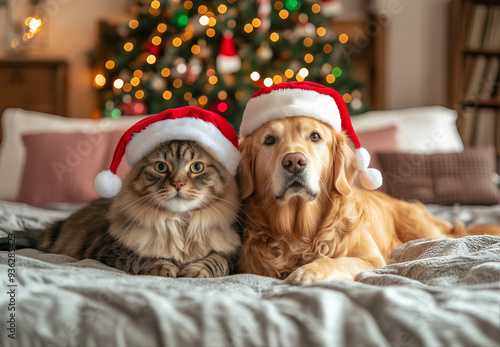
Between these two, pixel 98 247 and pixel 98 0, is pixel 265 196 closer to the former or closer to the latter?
pixel 98 247

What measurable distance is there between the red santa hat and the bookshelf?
2.02 meters

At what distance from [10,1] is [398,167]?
411 cm

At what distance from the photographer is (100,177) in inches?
54.5

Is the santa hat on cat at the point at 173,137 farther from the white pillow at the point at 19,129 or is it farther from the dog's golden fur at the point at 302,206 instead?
the white pillow at the point at 19,129

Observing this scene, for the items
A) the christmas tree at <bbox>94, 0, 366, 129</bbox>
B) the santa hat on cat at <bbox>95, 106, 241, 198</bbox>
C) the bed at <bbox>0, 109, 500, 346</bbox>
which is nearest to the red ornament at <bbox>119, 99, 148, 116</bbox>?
the christmas tree at <bbox>94, 0, 366, 129</bbox>

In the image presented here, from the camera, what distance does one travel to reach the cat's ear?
1.45m

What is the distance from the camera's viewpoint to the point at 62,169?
2576 mm

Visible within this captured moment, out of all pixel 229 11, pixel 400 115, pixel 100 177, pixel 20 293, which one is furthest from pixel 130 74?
pixel 20 293

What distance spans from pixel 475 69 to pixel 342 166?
3148 millimetres

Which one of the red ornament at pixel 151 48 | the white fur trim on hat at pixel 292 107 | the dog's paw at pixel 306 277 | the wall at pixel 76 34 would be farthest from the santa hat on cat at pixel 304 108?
the wall at pixel 76 34

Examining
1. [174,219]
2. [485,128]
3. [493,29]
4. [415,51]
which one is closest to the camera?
[174,219]

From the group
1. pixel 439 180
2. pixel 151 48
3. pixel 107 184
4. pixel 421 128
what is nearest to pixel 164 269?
pixel 107 184

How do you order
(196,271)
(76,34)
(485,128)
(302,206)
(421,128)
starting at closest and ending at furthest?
(196,271) → (302,206) → (421,128) → (485,128) → (76,34)

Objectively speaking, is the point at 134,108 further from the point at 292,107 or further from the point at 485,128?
the point at 485,128
